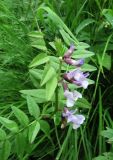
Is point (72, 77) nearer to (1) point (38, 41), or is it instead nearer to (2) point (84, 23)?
(1) point (38, 41)

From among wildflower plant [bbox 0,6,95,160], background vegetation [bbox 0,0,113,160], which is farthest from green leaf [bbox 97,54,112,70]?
wildflower plant [bbox 0,6,95,160]

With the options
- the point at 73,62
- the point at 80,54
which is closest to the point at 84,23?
the point at 80,54

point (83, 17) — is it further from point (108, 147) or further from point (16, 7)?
point (108, 147)

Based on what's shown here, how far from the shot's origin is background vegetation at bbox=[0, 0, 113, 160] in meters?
1.52

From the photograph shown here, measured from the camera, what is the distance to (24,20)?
183 centimetres

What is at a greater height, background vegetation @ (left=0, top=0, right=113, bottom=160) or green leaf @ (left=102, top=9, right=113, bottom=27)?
green leaf @ (left=102, top=9, right=113, bottom=27)

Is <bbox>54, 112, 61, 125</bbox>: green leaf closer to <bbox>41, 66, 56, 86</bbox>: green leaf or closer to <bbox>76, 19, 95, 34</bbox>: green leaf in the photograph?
<bbox>41, 66, 56, 86</bbox>: green leaf

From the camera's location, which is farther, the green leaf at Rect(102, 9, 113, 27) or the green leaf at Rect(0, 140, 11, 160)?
the green leaf at Rect(102, 9, 113, 27)

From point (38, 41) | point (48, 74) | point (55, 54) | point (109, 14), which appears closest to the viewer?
point (48, 74)

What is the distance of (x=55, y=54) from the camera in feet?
5.47

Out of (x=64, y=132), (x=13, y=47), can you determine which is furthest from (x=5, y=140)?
(x=13, y=47)

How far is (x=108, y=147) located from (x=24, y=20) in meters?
0.64

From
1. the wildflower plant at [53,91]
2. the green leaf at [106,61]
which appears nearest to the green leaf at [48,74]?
the wildflower plant at [53,91]

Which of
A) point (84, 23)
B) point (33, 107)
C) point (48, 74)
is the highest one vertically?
point (84, 23)
